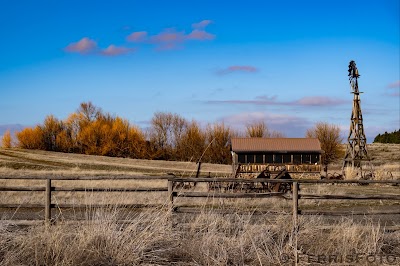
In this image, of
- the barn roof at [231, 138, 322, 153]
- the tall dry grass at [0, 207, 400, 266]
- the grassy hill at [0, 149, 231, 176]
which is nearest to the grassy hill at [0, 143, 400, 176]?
the grassy hill at [0, 149, 231, 176]

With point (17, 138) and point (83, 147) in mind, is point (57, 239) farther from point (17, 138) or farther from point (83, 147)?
point (17, 138)

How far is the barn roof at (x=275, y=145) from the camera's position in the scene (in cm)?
4206

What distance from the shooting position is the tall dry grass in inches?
237

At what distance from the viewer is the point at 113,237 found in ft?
20.8

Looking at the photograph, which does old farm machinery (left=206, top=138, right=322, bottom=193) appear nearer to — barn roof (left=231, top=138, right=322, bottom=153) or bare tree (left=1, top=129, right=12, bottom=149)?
barn roof (left=231, top=138, right=322, bottom=153)

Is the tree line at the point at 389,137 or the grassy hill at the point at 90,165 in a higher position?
the tree line at the point at 389,137

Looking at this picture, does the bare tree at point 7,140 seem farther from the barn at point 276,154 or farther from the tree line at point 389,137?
the tree line at point 389,137

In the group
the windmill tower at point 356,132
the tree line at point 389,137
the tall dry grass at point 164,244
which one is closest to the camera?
the tall dry grass at point 164,244

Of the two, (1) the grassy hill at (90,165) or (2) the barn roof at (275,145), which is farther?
(1) the grassy hill at (90,165)

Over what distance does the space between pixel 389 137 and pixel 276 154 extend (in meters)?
64.0

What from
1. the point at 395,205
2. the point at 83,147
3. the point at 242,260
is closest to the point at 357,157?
the point at 395,205

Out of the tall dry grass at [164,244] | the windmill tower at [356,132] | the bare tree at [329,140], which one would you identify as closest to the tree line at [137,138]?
the bare tree at [329,140]

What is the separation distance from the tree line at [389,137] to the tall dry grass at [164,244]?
92.8 m

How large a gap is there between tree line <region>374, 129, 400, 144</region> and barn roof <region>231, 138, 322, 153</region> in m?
57.0
